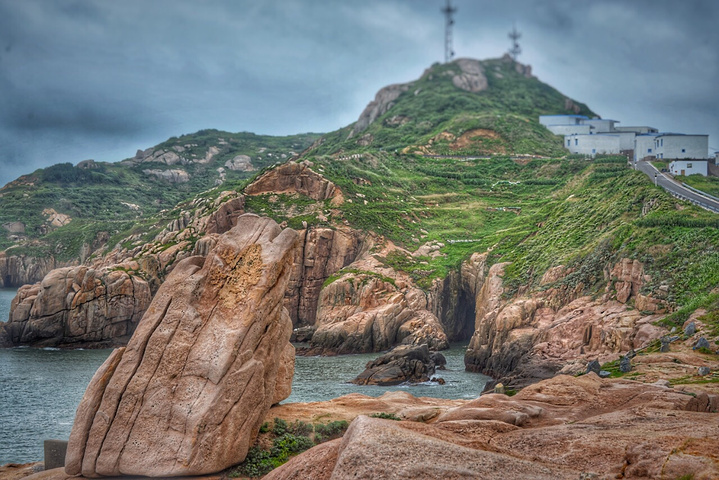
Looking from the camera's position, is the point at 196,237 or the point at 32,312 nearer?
the point at 32,312

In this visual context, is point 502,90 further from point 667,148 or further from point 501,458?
point 501,458

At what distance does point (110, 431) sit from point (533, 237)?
59.0 m

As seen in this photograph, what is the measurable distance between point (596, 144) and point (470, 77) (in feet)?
195

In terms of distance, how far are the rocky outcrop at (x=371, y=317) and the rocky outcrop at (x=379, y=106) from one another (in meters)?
98.8

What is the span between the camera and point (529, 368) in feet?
150

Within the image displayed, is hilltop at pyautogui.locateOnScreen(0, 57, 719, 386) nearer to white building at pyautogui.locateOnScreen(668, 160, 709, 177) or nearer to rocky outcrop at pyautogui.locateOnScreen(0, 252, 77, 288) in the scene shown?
rocky outcrop at pyautogui.locateOnScreen(0, 252, 77, 288)

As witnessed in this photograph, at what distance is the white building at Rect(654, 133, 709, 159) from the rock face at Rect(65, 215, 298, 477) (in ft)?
322

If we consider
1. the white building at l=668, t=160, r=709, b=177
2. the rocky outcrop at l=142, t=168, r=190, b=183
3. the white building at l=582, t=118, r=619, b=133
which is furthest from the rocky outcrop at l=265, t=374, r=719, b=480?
the rocky outcrop at l=142, t=168, r=190, b=183

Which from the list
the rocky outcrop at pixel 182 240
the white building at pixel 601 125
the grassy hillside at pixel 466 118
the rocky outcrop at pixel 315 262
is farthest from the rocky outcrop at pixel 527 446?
the white building at pixel 601 125

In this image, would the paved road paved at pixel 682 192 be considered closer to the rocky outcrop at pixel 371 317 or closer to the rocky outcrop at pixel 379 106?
the rocky outcrop at pixel 371 317

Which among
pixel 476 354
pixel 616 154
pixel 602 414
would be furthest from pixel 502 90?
pixel 602 414

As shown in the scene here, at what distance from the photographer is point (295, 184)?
3725 inches

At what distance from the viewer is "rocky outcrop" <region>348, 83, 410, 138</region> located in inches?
6870

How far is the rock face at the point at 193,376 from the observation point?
19453 mm
